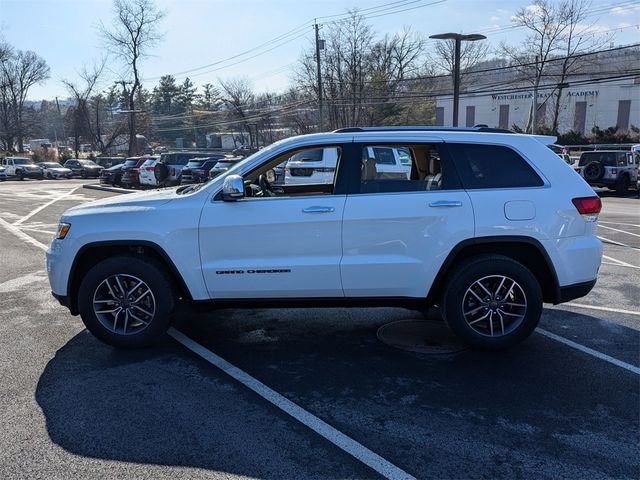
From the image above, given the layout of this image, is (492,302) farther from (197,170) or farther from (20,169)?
(20,169)

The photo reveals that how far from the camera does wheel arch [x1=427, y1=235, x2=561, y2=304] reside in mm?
4246

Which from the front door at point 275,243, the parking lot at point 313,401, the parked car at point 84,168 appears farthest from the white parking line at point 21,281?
the parked car at point 84,168

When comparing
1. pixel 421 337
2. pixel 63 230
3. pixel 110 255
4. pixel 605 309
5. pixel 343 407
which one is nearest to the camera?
pixel 343 407

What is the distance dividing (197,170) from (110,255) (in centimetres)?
1701

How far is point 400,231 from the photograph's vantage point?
4.22 m

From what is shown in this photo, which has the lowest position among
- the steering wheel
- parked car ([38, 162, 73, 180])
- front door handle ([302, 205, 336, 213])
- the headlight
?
parked car ([38, 162, 73, 180])

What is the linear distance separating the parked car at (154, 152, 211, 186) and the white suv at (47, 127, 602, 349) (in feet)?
62.8

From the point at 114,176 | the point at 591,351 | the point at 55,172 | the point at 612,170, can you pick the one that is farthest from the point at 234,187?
the point at 55,172

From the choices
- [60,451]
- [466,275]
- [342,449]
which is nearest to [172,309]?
[60,451]

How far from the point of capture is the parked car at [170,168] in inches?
915

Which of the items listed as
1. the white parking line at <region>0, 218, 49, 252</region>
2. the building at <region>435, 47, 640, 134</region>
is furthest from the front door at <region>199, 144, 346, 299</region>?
the building at <region>435, 47, 640, 134</region>

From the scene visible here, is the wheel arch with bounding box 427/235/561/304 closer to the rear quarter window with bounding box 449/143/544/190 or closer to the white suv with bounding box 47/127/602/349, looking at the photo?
the white suv with bounding box 47/127/602/349

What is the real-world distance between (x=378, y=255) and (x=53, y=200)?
1935cm

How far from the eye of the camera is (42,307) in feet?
19.2
